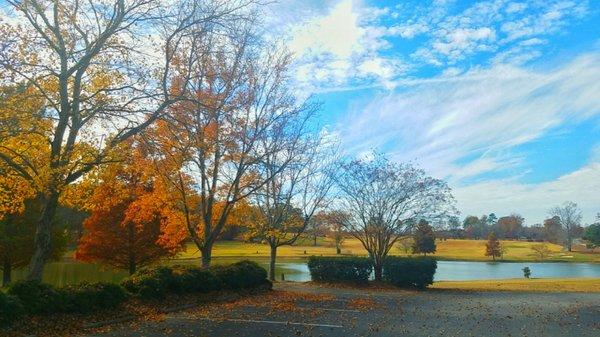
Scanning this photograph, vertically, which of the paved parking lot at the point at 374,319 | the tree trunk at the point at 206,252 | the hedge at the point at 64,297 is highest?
the tree trunk at the point at 206,252

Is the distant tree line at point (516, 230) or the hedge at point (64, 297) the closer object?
the hedge at point (64, 297)

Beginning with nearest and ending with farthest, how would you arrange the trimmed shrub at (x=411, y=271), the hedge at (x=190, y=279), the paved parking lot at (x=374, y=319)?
the paved parking lot at (x=374, y=319)
the hedge at (x=190, y=279)
the trimmed shrub at (x=411, y=271)

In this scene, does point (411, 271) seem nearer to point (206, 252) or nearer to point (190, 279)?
point (206, 252)

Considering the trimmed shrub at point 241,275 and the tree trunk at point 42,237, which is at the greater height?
the tree trunk at point 42,237

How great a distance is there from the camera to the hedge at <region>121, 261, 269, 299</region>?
1423 cm

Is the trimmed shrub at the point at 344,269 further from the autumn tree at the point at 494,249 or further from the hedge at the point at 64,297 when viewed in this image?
the autumn tree at the point at 494,249

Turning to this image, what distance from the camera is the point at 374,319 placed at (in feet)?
42.6

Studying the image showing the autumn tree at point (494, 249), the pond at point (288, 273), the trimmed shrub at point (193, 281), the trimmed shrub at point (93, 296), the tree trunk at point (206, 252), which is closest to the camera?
the trimmed shrub at point (93, 296)

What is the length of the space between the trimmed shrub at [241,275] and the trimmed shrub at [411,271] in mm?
8168

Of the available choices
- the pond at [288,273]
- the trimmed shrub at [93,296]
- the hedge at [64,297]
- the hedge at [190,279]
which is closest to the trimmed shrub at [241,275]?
the hedge at [190,279]

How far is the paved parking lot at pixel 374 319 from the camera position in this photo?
36.1ft

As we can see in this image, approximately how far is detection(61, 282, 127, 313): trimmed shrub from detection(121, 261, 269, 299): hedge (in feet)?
3.88

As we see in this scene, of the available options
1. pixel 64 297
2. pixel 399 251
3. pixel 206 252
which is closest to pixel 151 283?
pixel 64 297

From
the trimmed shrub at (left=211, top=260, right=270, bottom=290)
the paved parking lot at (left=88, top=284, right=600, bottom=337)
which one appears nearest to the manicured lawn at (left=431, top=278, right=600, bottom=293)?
the paved parking lot at (left=88, top=284, right=600, bottom=337)
